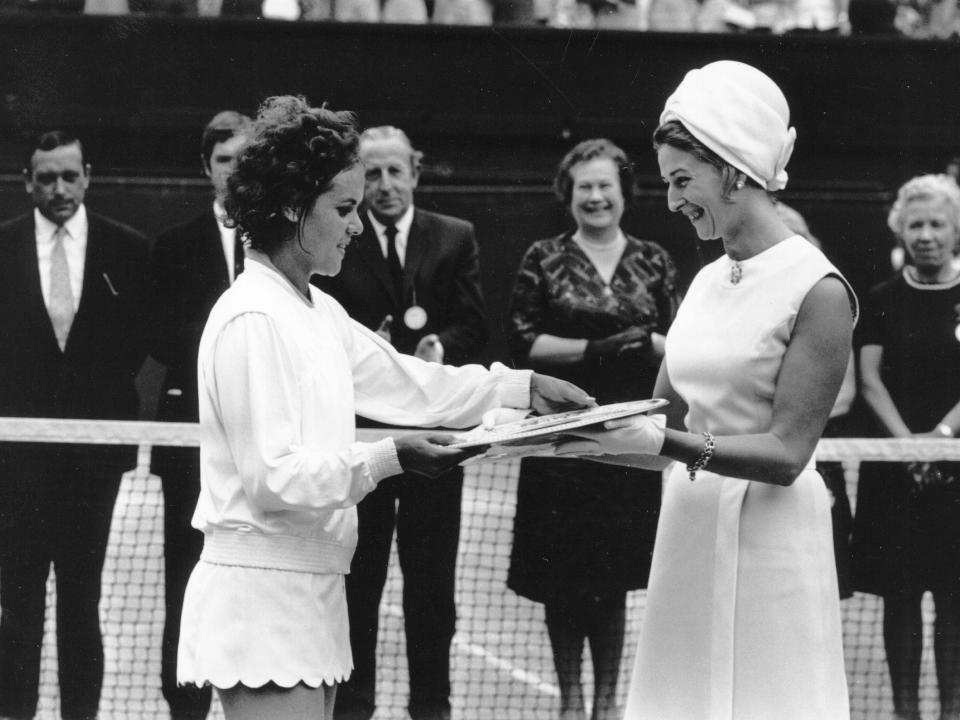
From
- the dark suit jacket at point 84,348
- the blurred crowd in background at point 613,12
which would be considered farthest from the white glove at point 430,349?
the blurred crowd in background at point 613,12

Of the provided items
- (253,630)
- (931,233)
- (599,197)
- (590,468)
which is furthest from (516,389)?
(931,233)

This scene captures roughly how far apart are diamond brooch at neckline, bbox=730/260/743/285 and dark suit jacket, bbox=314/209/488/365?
7.49 feet

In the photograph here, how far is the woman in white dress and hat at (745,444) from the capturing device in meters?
3.29

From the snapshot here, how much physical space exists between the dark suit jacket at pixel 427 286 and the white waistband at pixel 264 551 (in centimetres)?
253

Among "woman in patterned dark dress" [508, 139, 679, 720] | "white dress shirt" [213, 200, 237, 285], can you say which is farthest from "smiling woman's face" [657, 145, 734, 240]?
"white dress shirt" [213, 200, 237, 285]

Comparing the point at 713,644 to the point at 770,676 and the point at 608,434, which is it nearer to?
the point at 770,676

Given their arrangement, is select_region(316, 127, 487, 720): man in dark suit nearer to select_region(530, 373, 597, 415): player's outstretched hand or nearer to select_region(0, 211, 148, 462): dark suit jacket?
select_region(0, 211, 148, 462): dark suit jacket

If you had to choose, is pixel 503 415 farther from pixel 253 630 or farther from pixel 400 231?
pixel 400 231

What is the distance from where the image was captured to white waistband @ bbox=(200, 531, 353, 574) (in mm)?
3117

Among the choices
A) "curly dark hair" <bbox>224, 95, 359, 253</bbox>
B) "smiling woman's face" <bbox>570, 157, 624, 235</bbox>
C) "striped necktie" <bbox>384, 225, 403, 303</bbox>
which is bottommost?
"curly dark hair" <bbox>224, 95, 359, 253</bbox>

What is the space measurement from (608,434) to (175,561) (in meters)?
2.77

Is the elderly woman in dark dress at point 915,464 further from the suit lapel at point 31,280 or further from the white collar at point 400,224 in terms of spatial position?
the suit lapel at point 31,280

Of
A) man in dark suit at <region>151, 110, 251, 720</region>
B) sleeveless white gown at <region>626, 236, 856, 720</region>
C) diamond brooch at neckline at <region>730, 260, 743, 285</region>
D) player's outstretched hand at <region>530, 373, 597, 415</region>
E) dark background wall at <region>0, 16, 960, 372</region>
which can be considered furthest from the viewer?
dark background wall at <region>0, 16, 960, 372</region>

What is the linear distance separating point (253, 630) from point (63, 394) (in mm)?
2955
